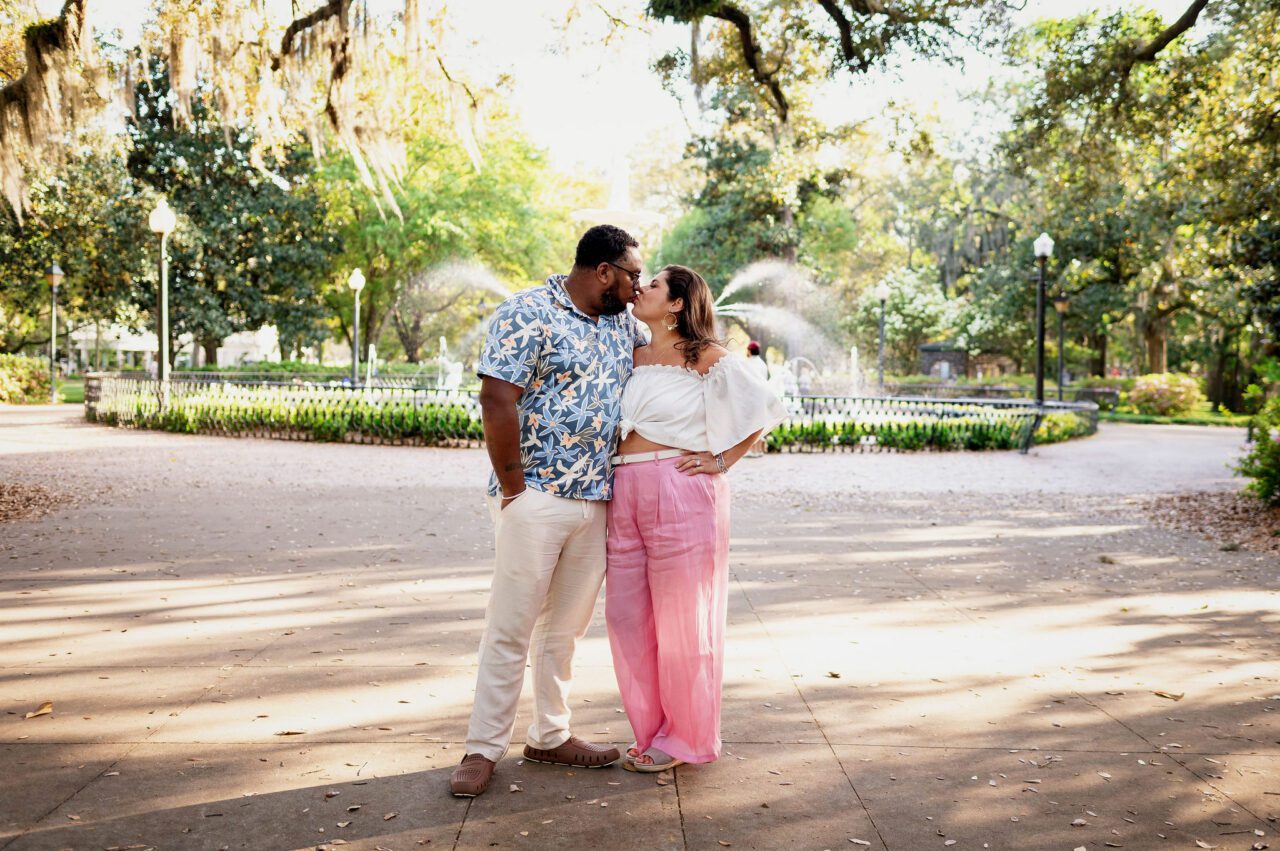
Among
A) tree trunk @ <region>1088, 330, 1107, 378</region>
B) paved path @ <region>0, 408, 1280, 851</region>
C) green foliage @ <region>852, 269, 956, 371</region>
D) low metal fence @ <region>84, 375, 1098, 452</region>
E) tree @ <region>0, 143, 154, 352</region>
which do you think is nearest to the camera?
paved path @ <region>0, 408, 1280, 851</region>

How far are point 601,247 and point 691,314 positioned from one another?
393 millimetres

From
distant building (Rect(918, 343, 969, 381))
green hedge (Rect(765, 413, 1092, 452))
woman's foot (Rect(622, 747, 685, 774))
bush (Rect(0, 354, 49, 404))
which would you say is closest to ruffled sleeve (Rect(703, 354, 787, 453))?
woman's foot (Rect(622, 747, 685, 774))

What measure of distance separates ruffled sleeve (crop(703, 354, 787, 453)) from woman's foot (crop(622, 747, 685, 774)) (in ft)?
3.58

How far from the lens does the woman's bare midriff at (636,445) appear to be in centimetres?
377

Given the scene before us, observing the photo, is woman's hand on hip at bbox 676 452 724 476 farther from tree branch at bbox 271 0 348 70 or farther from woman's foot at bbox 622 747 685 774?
tree branch at bbox 271 0 348 70

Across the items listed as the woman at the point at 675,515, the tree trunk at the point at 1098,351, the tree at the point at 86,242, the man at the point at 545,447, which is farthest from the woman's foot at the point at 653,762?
the tree trunk at the point at 1098,351

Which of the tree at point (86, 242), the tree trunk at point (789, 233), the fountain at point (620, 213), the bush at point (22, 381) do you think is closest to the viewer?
the fountain at point (620, 213)

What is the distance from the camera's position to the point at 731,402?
3.77 meters

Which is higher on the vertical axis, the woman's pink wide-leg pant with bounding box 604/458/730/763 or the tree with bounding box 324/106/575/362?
the tree with bounding box 324/106/575/362

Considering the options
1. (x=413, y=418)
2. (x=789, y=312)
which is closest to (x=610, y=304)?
(x=413, y=418)

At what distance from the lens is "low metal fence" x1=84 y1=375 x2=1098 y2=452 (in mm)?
18359

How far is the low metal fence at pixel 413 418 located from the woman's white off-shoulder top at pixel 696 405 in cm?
1398

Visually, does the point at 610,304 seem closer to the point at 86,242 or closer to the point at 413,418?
the point at 413,418

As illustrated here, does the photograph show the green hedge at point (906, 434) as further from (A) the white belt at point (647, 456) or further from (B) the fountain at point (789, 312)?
(B) the fountain at point (789, 312)
